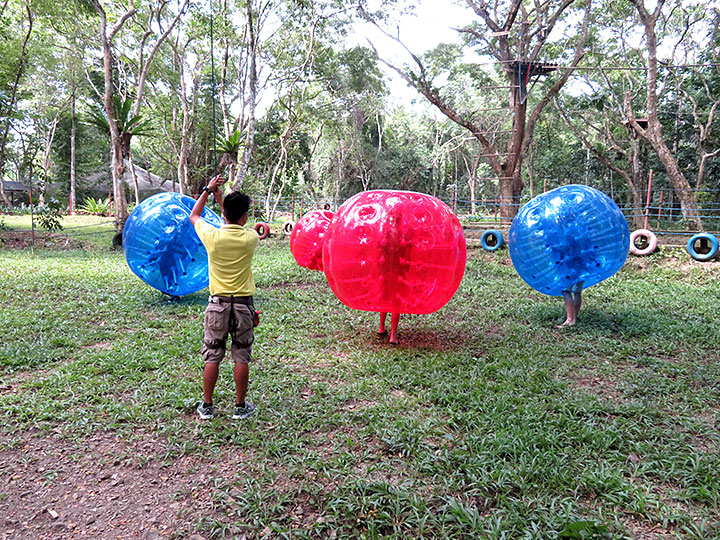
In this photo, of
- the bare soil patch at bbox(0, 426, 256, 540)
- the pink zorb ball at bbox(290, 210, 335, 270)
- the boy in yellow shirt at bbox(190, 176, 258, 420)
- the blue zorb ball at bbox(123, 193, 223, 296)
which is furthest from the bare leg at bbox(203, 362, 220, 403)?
the pink zorb ball at bbox(290, 210, 335, 270)

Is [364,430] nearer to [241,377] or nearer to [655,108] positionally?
[241,377]

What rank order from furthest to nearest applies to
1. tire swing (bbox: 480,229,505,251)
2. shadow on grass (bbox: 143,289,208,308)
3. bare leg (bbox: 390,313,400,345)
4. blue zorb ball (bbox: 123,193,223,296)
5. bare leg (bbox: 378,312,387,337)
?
1. tire swing (bbox: 480,229,505,251)
2. shadow on grass (bbox: 143,289,208,308)
3. blue zorb ball (bbox: 123,193,223,296)
4. bare leg (bbox: 378,312,387,337)
5. bare leg (bbox: 390,313,400,345)

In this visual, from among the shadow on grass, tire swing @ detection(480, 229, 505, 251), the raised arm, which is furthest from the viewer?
tire swing @ detection(480, 229, 505, 251)

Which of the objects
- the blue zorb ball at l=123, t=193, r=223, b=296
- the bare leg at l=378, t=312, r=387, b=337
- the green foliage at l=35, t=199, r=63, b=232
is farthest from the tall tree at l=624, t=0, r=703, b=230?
the green foliage at l=35, t=199, r=63, b=232

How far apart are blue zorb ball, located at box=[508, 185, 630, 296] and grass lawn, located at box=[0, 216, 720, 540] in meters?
0.82

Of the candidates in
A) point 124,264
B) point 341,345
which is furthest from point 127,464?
point 124,264

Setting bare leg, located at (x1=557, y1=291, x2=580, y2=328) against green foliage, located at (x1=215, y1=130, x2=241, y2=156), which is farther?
green foliage, located at (x1=215, y1=130, x2=241, y2=156)

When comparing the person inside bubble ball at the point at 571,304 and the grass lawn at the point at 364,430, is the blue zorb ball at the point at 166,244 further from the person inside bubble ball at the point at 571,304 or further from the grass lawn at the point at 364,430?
the person inside bubble ball at the point at 571,304

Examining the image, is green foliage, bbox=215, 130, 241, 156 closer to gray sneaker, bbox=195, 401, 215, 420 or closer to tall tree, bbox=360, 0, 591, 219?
tall tree, bbox=360, 0, 591, 219

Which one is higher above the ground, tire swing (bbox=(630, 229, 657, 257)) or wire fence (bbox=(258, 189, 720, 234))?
wire fence (bbox=(258, 189, 720, 234))

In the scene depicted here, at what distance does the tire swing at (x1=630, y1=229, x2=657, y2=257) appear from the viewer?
11016mm

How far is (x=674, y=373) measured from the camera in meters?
4.55

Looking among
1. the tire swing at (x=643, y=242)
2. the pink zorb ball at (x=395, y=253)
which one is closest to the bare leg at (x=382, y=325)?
the pink zorb ball at (x=395, y=253)

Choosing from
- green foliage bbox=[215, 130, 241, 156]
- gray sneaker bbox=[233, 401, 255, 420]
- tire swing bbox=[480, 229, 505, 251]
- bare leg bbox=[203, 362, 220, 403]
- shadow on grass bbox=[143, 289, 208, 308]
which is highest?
green foliage bbox=[215, 130, 241, 156]
